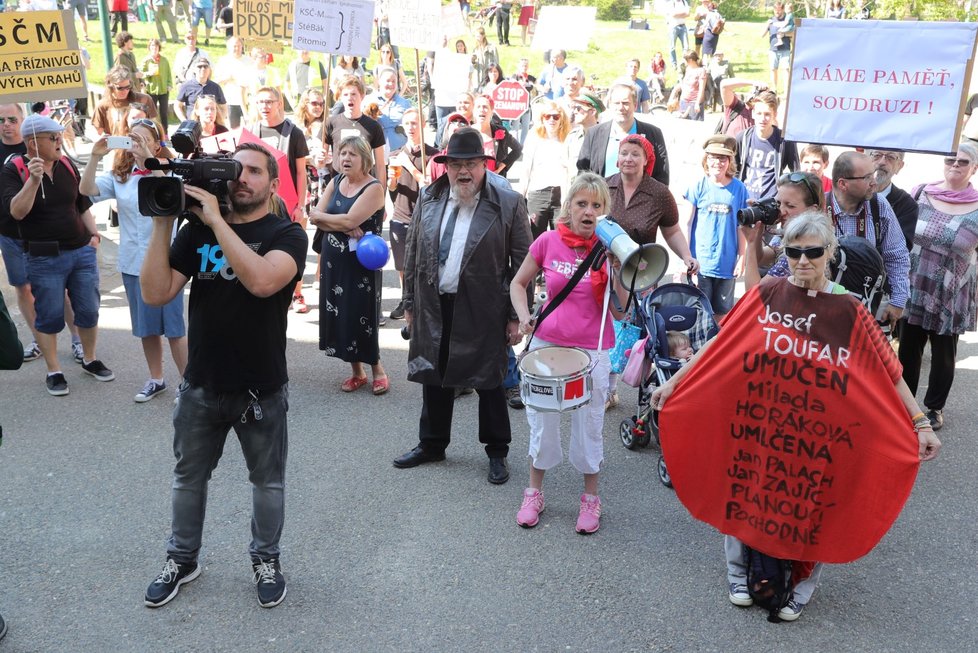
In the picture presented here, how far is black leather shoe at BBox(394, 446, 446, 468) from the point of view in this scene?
5.70 m

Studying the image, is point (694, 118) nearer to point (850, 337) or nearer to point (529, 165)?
point (529, 165)

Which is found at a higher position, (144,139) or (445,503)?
(144,139)

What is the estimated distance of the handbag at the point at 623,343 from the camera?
645 centimetres

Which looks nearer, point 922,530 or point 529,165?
point 922,530

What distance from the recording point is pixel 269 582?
165 inches

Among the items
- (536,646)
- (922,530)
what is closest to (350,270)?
(536,646)

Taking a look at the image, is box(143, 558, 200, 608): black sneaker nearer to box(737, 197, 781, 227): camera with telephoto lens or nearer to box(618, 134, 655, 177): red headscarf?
box(737, 197, 781, 227): camera with telephoto lens

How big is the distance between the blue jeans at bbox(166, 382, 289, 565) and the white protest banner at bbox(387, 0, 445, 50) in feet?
22.2

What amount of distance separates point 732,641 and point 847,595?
75 centimetres

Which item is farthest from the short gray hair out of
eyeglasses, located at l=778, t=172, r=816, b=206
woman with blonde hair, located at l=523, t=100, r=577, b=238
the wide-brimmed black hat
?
woman with blonde hair, located at l=523, t=100, r=577, b=238

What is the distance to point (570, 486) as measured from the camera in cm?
546

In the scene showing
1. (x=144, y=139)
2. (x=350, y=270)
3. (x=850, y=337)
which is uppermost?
(x=144, y=139)

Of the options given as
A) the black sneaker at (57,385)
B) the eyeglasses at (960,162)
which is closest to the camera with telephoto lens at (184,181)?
the black sneaker at (57,385)

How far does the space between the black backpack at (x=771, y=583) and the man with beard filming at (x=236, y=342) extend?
2.14 metres
